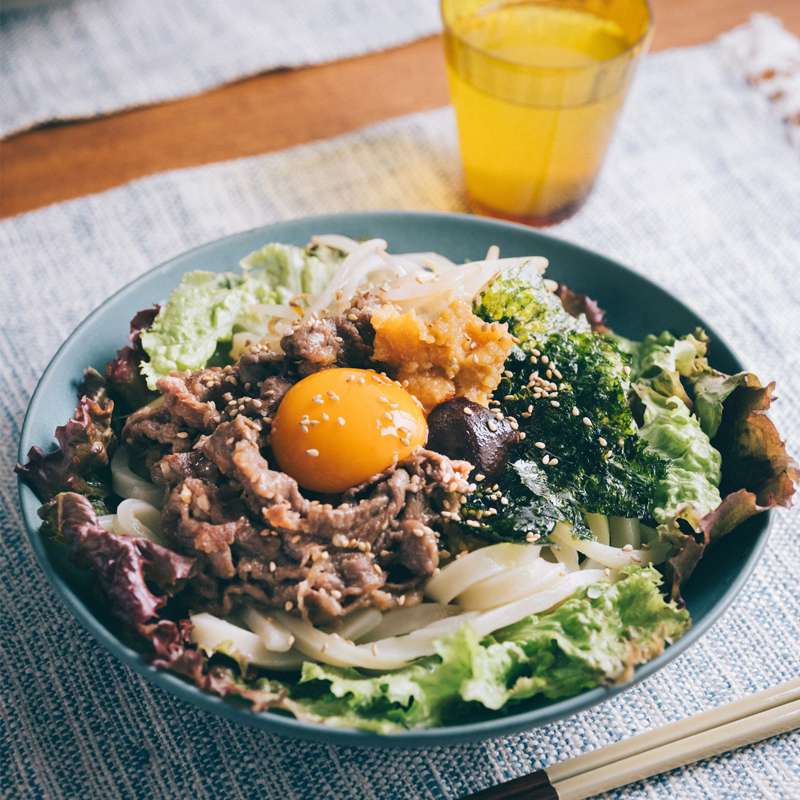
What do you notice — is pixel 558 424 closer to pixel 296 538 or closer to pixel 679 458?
pixel 679 458

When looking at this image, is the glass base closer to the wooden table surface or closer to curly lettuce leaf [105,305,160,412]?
the wooden table surface

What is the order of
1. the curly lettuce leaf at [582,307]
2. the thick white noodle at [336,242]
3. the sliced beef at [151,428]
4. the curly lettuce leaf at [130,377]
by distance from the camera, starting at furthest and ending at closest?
the thick white noodle at [336,242]
the curly lettuce leaf at [582,307]
the curly lettuce leaf at [130,377]
the sliced beef at [151,428]

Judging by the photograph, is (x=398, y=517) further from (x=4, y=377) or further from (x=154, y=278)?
(x=4, y=377)

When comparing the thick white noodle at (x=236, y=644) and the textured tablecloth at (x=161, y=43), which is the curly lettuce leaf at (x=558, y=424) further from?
the textured tablecloth at (x=161, y=43)

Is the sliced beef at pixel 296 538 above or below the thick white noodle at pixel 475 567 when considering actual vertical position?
above

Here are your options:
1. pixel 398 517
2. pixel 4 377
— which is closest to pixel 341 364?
pixel 398 517

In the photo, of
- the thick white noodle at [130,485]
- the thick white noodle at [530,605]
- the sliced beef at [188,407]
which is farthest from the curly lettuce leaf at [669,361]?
the thick white noodle at [130,485]

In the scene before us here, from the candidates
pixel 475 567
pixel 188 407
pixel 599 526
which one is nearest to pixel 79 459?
pixel 188 407

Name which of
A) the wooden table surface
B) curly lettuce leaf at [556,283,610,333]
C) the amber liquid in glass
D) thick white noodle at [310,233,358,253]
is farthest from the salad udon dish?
the wooden table surface
